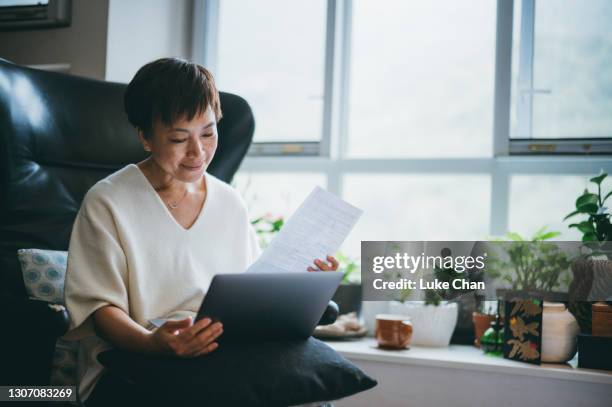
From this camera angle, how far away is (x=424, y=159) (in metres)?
2.39

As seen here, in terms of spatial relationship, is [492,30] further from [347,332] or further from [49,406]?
[49,406]

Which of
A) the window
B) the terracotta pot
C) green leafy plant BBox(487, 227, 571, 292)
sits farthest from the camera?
→ the window

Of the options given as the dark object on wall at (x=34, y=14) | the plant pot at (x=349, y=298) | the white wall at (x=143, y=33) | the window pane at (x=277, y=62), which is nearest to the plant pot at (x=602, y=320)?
the plant pot at (x=349, y=298)

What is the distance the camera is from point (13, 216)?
146 centimetres

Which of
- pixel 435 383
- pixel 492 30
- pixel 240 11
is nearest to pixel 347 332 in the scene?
pixel 435 383

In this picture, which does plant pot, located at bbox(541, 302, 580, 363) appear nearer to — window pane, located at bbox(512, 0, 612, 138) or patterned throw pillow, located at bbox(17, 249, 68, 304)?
window pane, located at bbox(512, 0, 612, 138)

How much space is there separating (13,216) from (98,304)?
509mm

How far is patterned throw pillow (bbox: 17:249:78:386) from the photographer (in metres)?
1.35

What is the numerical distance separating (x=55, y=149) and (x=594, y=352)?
171 centimetres

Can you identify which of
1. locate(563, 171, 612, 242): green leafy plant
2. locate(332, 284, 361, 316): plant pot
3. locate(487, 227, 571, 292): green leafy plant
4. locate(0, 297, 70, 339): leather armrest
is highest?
locate(563, 171, 612, 242): green leafy plant

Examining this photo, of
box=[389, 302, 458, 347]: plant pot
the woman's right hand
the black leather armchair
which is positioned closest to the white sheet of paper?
the black leather armchair

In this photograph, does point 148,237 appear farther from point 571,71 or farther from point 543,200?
point 571,71

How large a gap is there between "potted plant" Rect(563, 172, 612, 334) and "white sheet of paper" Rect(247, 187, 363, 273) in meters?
1.02

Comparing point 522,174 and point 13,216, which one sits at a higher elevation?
point 522,174
